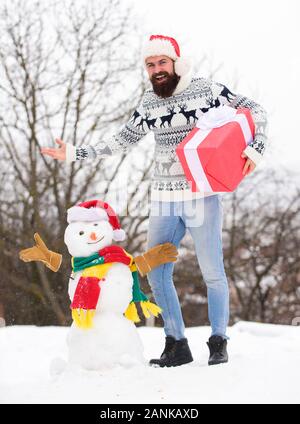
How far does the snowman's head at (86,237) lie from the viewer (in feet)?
7.19

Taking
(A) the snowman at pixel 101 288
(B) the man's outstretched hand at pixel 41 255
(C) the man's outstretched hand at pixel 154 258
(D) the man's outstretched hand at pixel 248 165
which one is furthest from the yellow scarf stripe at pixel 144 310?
(D) the man's outstretched hand at pixel 248 165

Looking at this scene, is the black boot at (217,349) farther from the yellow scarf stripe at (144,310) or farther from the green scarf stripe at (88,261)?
the green scarf stripe at (88,261)

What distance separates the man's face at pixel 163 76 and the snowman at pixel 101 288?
53 cm

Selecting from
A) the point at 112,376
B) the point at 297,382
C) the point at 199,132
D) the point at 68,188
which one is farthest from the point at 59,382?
the point at 68,188

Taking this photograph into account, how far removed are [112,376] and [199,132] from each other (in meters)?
0.94

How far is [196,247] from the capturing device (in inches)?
88.0

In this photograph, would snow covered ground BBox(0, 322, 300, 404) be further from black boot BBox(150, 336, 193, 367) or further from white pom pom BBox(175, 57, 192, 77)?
white pom pom BBox(175, 57, 192, 77)

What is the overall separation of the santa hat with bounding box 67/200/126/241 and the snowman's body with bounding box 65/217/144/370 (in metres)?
0.02

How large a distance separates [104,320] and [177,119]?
85 cm

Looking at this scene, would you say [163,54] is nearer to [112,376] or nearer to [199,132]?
[199,132]

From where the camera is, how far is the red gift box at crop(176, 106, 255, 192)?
2.01 meters

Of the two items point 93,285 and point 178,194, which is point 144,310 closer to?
point 93,285

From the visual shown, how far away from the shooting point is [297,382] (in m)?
1.79

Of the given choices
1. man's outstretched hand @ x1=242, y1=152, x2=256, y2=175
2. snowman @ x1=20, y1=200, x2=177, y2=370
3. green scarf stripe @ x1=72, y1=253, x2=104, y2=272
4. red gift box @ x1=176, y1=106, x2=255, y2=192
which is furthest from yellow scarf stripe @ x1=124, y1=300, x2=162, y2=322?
man's outstretched hand @ x1=242, y1=152, x2=256, y2=175
